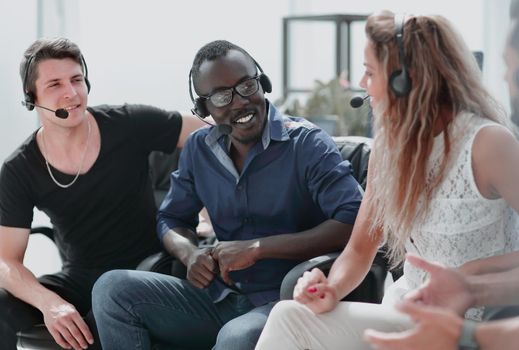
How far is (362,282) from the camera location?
224 centimetres

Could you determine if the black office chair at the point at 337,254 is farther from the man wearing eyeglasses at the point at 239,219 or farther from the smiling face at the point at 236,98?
the smiling face at the point at 236,98

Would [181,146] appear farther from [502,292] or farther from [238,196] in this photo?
[502,292]

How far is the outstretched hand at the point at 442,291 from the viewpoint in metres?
1.63

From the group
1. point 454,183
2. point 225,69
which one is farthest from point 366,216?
point 225,69

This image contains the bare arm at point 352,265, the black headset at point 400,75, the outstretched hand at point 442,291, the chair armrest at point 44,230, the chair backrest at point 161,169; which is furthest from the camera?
the chair backrest at point 161,169

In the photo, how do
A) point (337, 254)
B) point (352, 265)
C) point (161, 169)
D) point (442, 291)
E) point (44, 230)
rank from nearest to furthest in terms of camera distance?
point (442, 291) < point (352, 265) < point (337, 254) < point (44, 230) < point (161, 169)

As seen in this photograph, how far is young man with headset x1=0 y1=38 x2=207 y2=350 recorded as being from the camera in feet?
8.56

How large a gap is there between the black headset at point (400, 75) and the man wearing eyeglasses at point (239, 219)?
53cm

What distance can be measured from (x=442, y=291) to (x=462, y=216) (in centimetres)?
25

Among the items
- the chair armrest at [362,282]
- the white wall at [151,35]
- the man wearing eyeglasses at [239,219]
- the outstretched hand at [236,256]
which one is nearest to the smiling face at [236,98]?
the man wearing eyeglasses at [239,219]

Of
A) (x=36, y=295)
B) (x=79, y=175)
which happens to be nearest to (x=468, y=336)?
(x=36, y=295)

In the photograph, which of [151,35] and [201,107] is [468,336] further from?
[151,35]

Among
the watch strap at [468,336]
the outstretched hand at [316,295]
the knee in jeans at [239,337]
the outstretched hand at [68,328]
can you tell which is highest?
the watch strap at [468,336]

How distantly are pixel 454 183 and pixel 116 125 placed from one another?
1231 mm
